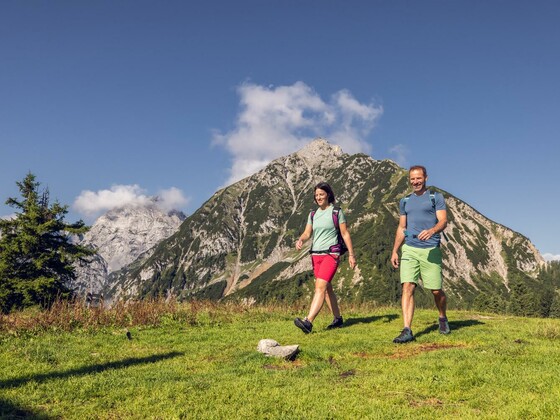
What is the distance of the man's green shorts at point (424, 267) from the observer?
393 inches

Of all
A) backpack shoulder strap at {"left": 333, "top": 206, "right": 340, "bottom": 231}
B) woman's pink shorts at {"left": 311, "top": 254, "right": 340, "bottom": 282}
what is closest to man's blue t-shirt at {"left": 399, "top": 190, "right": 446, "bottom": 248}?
backpack shoulder strap at {"left": 333, "top": 206, "right": 340, "bottom": 231}

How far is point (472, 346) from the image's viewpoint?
8.91m

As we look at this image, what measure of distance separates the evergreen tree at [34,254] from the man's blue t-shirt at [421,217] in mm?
35797

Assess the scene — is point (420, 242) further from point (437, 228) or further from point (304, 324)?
point (304, 324)

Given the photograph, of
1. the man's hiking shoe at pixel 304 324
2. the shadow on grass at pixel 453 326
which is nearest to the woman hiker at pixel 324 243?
the man's hiking shoe at pixel 304 324

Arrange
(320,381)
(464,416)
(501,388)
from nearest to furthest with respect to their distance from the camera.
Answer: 1. (464,416)
2. (501,388)
3. (320,381)

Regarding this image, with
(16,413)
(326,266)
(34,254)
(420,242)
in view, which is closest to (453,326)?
(420,242)

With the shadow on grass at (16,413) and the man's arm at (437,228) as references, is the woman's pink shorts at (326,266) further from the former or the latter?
the shadow on grass at (16,413)

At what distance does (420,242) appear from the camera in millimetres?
10078

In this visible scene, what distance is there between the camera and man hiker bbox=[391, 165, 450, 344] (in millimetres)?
9984

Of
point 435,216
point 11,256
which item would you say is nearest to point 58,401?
point 435,216

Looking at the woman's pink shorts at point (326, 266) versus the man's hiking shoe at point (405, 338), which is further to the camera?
the woman's pink shorts at point (326, 266)

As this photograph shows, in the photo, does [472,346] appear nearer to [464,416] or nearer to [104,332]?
[464,416]

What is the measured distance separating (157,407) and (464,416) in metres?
3.64
